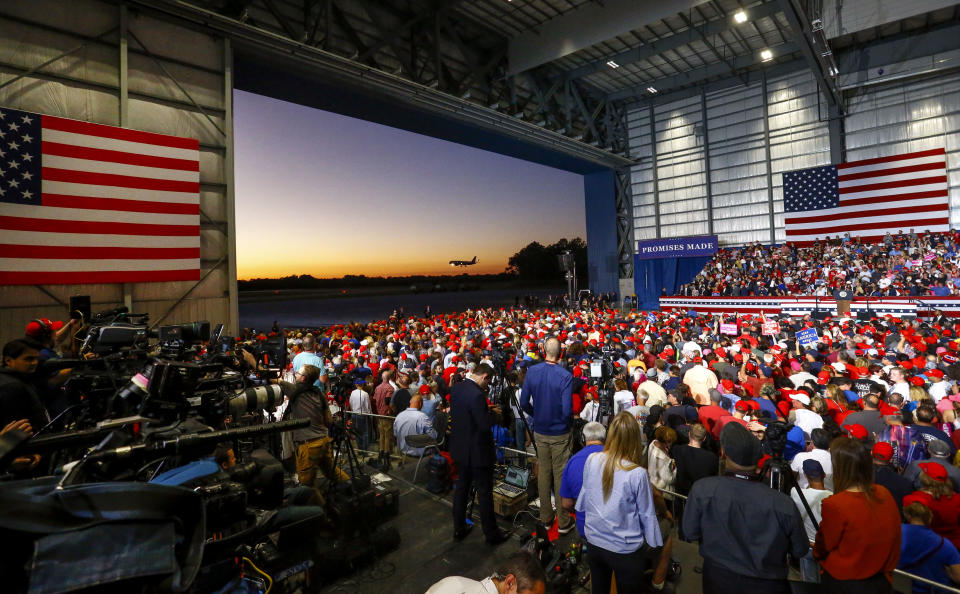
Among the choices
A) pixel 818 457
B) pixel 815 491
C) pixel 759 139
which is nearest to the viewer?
pixel 815 491

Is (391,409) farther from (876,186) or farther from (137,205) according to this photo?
(876,186)

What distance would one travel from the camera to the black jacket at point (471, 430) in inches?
155

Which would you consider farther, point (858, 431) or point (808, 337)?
point (808, 337)

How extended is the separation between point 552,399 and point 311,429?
8.07 feet

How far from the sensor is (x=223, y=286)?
37.9 feet

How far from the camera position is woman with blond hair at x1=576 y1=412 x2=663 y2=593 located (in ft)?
8.51

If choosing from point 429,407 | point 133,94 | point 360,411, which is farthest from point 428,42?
point 429,407

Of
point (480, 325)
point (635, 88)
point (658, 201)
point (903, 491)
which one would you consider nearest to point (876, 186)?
point (658, 201)

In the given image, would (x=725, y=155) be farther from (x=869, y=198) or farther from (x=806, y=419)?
(x=806, y=419)

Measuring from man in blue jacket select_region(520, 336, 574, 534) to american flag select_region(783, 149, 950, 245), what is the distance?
22932 millimetres

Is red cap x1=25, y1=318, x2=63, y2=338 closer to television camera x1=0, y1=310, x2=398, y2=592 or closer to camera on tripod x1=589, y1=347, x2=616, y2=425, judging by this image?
television camera x1=0, y1=310, x2=398, y2=592

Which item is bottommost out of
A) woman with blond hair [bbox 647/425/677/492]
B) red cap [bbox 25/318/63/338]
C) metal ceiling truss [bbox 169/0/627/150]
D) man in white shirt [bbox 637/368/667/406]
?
woman with blond hair [bbox 647/425/677/492]

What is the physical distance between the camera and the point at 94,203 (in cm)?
949

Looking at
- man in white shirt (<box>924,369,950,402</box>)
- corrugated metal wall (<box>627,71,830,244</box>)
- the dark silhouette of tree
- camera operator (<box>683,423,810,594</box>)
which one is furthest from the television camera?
the dark silhouette of tree
